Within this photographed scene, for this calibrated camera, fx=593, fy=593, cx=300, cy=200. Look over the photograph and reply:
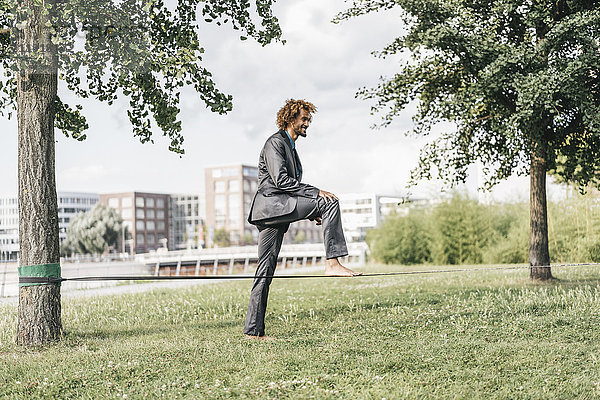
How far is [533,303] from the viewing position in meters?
8.77

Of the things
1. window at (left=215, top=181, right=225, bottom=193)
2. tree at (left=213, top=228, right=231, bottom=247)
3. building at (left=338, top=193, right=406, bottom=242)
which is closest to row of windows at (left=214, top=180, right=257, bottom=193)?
window at (left=215, top=181, right=225, bottom=193)

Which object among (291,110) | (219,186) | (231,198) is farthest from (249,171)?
(291,110)

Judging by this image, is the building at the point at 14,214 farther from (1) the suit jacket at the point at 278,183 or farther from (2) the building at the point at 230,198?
(1) the suit jacket at the point at 278,183

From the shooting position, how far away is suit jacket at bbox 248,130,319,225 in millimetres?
5625

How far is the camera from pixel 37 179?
6781 millimetres

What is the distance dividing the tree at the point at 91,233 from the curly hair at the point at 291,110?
85.2 metres

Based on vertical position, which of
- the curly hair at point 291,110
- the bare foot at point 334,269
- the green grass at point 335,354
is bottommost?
the green grass at point 335,354

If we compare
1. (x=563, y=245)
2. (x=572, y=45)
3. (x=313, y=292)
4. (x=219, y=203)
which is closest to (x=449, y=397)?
(x=313, y=292)

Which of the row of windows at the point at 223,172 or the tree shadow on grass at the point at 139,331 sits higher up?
the row of windows at the point at 223,172

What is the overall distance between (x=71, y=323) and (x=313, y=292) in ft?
17.0

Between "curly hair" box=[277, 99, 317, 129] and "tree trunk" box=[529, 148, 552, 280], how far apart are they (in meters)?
7.83

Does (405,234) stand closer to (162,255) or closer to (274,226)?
(274,226)

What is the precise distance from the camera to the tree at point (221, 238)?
114m

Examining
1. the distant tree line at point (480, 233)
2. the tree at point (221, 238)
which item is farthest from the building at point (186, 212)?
the distant tree line at point (480, 233)
